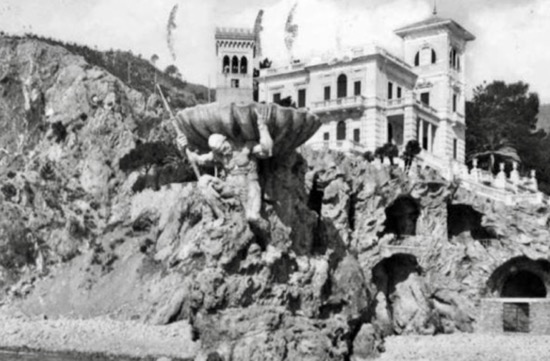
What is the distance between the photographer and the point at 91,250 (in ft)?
165

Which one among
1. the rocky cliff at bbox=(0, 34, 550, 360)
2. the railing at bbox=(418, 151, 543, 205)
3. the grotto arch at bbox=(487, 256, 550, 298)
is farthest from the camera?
the railing at bbox=(418, 151, 543, 205)

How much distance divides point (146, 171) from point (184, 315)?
40.2 feet

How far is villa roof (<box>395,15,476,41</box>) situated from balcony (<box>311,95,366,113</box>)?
7.63 m

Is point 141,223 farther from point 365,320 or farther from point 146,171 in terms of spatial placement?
point 365,320

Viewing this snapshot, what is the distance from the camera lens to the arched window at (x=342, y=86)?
55125mm

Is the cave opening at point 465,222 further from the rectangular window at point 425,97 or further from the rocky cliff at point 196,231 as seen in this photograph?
the rectangular window at point 425,97

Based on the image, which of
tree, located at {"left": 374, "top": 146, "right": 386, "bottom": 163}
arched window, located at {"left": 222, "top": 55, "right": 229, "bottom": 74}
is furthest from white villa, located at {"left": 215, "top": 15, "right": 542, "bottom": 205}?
arched window, located at {"left": 222, "top": 55, "right": 229, "bottom": 74}

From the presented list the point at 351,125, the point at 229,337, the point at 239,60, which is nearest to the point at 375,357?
the point at 229,337

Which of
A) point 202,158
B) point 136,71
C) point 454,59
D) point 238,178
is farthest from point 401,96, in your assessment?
point 136,71

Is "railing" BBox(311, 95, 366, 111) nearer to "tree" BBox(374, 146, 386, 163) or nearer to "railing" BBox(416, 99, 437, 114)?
"railing" BBox(416, 99, 437, 114)

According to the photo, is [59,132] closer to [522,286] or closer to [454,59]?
[454,59]

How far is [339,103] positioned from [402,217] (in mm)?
7538

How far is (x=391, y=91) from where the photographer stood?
183 ft

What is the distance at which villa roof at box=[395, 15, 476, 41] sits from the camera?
2306 inches
